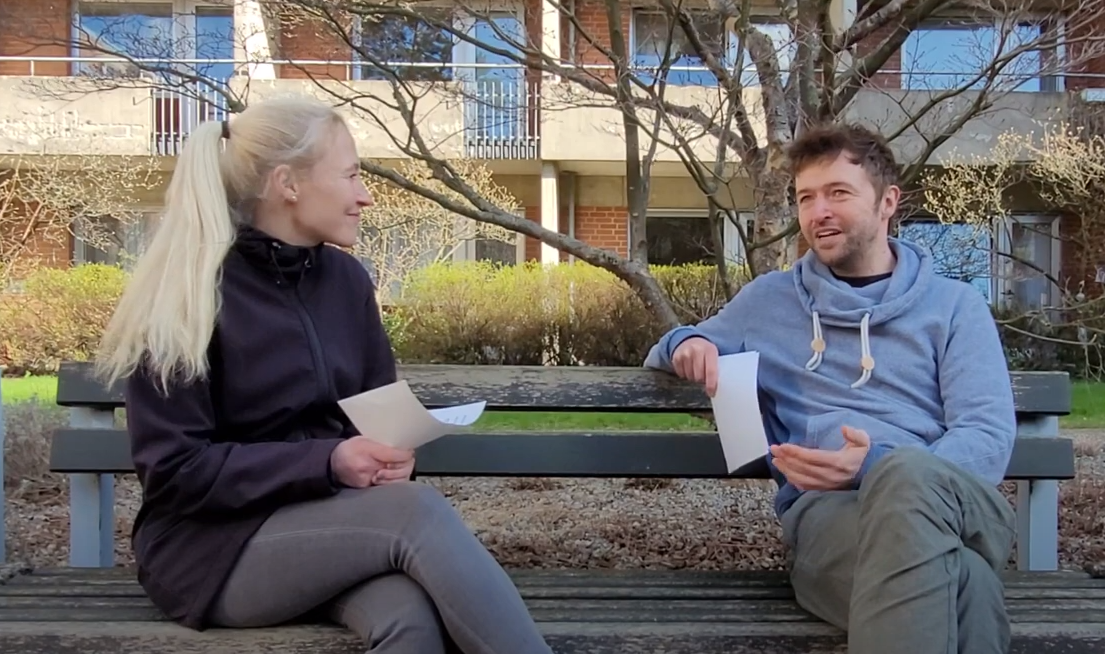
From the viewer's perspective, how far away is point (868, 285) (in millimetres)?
2615

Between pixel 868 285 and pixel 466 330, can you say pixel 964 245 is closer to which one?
pixel 466 330

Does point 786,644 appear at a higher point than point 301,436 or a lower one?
lower

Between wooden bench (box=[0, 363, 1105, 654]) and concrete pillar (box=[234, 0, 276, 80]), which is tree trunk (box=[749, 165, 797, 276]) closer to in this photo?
wooden bench (box=[0, 363, 1105, 654])

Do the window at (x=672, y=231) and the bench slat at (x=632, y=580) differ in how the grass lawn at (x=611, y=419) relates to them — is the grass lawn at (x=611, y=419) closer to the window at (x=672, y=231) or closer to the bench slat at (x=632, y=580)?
the bench slat at (x=632, y=580)

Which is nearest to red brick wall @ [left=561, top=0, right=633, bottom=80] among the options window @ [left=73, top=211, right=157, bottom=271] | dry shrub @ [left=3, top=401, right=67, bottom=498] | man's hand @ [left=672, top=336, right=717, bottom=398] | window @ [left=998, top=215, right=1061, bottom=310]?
man's hand @ [left=672, top=336, right=717, bottom=398]

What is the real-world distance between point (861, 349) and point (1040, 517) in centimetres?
98

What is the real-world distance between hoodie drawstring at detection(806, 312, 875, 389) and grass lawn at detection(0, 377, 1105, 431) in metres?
3.02

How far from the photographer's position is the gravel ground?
4070mm

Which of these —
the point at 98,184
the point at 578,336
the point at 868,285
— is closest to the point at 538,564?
the point at 868,285

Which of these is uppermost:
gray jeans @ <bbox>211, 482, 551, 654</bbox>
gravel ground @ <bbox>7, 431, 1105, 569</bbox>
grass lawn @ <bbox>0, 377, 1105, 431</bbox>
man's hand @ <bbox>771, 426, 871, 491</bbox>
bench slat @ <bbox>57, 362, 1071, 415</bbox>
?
bench slat @ <bbox>57, 362, 1071, 415</bbox>

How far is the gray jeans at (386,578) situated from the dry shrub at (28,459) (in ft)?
11.8

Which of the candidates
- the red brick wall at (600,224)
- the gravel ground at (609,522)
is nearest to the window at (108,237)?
the red brick wall at (600,224)

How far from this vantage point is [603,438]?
2934mm

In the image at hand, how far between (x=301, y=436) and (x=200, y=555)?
1.09 feet
